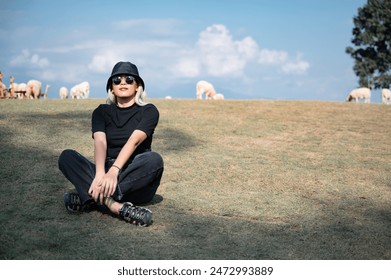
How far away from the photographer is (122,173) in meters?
3.83

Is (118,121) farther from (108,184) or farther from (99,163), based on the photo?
(108,184)

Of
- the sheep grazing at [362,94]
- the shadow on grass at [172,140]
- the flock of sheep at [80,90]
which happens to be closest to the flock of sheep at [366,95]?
the sheep grazing at [362,94]

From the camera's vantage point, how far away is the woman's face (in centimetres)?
393

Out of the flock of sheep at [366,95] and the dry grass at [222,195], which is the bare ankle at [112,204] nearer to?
the dry grass at [222,195]

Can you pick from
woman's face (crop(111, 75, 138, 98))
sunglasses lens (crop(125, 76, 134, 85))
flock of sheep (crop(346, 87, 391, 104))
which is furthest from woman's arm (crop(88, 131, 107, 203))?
flock of sheep (crop(346, 87, 391, 104))

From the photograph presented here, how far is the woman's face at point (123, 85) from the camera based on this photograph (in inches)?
155

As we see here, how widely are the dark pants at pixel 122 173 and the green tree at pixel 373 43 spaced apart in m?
30.6

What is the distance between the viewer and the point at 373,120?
458 inches

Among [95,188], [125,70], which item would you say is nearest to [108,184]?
[95,188]

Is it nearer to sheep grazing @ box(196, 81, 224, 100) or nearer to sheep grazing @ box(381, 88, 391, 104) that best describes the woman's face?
sheep grazing @ box(196, 81, 224, 100)

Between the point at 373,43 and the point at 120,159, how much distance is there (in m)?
31.8
